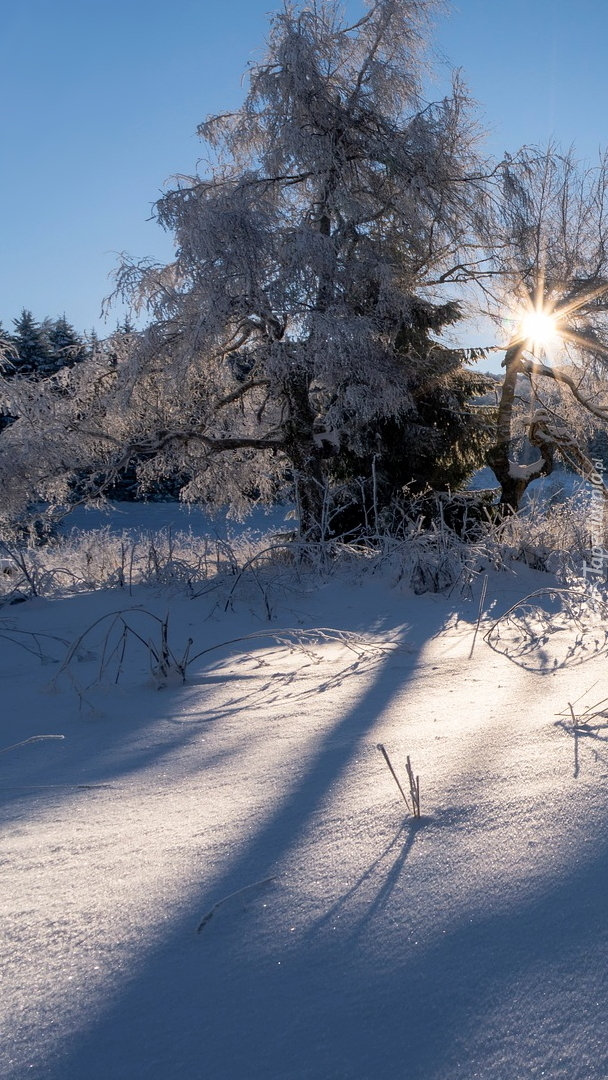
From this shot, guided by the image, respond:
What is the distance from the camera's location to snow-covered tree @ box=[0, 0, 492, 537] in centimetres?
831

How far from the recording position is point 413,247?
9453 mm

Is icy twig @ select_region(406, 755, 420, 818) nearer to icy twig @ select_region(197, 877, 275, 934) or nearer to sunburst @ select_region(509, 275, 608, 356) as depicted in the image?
icy twig @ select_region(197, 877, 275, 934)

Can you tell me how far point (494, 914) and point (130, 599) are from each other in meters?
4.02

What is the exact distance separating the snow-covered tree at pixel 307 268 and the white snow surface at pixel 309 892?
21.3ft

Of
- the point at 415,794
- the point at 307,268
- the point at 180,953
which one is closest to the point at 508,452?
the point at 307,268

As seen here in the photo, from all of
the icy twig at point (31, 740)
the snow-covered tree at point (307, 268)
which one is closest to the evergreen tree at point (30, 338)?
the snow-covered tree at point (307, 268)

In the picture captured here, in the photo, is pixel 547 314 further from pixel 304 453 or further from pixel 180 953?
pixel 180 953

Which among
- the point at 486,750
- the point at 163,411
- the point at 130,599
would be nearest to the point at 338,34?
the point at 163,411

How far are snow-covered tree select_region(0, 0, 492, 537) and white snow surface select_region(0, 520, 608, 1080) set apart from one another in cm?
649

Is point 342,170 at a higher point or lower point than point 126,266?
higher

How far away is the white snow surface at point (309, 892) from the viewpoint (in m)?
0.80

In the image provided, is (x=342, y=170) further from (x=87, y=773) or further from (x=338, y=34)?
(x=87, y=773)

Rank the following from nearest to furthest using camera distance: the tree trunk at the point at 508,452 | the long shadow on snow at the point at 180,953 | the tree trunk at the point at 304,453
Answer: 1. the long shadow on snow at the point at 180,953
2. the tree trunk at the point at 304,453
3. the tree trunk at the point at 508,452

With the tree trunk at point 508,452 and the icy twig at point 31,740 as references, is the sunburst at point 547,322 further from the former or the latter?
the icy twig at point 31,740
